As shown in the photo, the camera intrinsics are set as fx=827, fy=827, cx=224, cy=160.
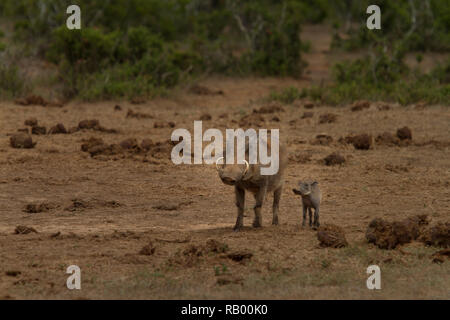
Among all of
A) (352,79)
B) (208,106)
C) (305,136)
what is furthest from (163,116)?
(352,79)

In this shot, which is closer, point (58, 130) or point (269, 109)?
point (58, 130)

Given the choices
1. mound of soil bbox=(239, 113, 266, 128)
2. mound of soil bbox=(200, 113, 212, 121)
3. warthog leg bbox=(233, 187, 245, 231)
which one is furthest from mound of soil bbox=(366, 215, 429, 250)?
mound of soil bbox=(200, 113, 212, 121)

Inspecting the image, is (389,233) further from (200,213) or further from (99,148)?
(99,148)

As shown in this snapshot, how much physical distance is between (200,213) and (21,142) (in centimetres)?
467

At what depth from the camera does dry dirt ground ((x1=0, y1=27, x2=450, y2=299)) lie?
6.80 m

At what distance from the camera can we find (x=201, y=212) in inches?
388

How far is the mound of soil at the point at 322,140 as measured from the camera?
1407 cm

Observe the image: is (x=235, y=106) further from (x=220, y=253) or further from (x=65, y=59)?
(x=220, y=253)

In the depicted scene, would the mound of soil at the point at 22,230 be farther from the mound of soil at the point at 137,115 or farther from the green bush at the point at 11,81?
the green bush at the point at 11,81

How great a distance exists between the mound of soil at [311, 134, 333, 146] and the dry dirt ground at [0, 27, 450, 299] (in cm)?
13

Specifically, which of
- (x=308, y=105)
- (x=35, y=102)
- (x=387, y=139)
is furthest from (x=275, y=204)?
(x=35, y=102)

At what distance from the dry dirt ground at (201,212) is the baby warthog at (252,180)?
8.1 inches

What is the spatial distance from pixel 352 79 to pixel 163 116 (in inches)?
203

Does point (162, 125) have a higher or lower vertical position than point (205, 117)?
lower
